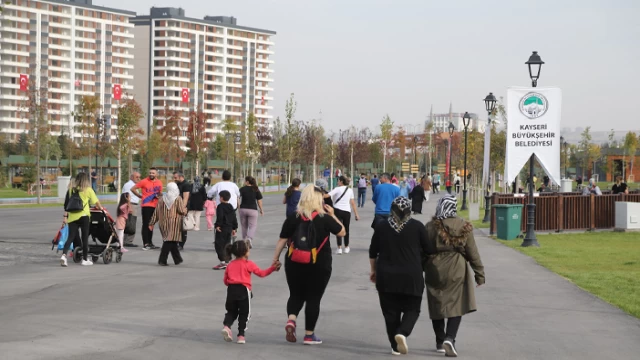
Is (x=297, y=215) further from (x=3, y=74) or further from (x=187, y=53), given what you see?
(x=187, y=53)

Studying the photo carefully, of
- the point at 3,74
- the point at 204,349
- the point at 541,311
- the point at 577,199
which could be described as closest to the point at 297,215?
the point at 204,349

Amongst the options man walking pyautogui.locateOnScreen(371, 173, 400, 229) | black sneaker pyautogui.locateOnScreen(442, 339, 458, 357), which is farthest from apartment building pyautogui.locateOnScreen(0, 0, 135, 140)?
black sneaker pyautogui.locateOnScreen(442, 339, 458, 357)

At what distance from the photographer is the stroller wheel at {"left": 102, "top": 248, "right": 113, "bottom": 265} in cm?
1664

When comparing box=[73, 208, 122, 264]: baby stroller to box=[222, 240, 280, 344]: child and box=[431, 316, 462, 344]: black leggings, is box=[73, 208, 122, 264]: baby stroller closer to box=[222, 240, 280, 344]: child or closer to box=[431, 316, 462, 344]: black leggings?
box=[222, 240, 280, 344]: child

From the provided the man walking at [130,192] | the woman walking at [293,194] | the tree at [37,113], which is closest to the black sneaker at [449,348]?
the woman walking at [293,194]

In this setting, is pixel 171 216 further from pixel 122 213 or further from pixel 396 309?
pixel 396 309

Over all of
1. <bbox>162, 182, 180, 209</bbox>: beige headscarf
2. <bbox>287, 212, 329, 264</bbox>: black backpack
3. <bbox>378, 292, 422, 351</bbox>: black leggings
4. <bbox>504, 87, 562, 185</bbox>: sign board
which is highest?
<bbox>504, 87, 562, 185</bbox>: sign board

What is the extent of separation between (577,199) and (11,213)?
74.9ft

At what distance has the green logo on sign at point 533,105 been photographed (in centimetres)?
2298

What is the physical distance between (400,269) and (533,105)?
16189 millimetres

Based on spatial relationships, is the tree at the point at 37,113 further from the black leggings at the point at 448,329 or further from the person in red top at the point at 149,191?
the black leggings at the point at 448,329

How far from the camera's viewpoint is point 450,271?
8.12 meters

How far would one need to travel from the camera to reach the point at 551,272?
53.6 feet

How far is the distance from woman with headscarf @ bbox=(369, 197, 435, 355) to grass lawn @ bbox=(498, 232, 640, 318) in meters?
4.35
